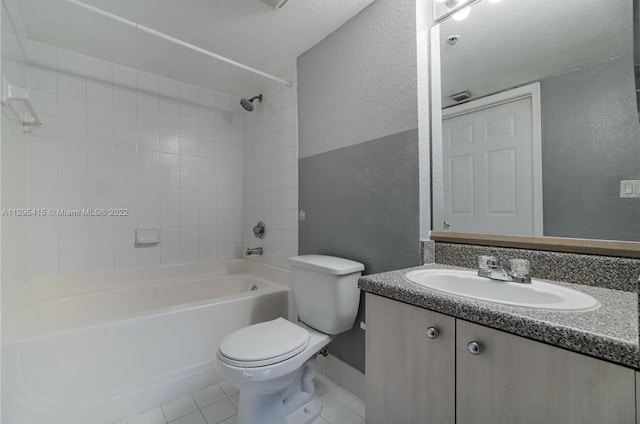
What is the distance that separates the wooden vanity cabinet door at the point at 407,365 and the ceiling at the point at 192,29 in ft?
5.28

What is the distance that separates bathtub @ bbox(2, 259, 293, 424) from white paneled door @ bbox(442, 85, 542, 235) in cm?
136

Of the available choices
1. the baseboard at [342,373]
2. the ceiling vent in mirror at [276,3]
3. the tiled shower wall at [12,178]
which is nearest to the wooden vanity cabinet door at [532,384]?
the baseboard at [342,373]

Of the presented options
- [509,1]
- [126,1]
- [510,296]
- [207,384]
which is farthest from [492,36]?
[207,384]

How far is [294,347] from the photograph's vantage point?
1153 mm

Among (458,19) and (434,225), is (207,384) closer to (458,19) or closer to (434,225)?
(434,225)

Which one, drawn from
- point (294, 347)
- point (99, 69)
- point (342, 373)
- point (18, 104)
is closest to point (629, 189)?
point (294, 347)

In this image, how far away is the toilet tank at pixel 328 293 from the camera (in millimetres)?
1356

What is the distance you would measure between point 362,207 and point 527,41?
1059mm

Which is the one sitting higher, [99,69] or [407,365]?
[99,69]

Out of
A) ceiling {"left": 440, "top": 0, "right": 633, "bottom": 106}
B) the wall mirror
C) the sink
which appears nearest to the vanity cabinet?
the sink

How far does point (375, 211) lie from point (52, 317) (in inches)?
82.2

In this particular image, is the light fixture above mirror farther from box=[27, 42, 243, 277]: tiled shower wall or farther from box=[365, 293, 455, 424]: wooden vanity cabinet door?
box=[27, 42, 243, 277]: tiled shower wall

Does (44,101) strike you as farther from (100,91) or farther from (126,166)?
(126,166)

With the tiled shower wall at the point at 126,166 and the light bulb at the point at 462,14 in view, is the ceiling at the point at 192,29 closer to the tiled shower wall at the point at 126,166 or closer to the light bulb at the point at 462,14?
the tiled shower wall at the point at 126,166
